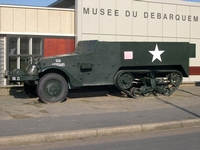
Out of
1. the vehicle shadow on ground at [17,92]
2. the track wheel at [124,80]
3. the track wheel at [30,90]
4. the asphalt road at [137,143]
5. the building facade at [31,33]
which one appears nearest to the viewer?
the asphalt road at [137,143]

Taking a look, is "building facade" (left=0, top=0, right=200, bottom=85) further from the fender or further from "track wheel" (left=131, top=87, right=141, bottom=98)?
the fender

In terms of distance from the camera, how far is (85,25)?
1770 centimetres

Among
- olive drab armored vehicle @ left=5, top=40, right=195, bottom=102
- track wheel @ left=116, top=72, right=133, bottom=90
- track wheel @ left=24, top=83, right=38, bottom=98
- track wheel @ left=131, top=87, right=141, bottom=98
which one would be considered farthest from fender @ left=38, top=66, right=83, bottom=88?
track wheel @ left=131, top=87, right=141, bottom=98

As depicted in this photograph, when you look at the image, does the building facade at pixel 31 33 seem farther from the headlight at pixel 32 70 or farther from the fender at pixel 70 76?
the fender at pixel 70 76

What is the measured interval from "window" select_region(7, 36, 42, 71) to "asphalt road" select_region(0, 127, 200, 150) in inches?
380

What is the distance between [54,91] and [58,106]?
2.27 ft

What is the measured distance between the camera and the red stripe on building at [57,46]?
17469 millimetres

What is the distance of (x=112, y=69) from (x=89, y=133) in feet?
17.8

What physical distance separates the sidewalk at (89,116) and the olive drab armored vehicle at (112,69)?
50 centimetres

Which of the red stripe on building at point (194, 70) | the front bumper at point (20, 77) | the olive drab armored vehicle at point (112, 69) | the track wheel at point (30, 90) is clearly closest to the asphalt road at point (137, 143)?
the olive drab armored vehicle at point (112, 69)

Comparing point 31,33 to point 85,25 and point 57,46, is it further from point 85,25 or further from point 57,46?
point 85,25

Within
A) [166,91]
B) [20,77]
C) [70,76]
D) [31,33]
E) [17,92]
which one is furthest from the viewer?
[31,33]

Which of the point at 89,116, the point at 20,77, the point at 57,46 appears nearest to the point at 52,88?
the point at 20,77

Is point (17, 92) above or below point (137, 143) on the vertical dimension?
above
